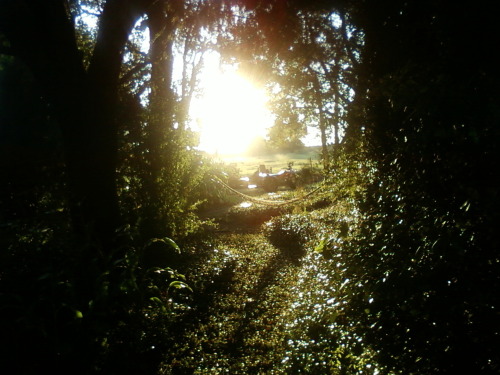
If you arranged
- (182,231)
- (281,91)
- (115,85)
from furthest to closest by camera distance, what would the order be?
(281,91) < (182,231) < (115,85)

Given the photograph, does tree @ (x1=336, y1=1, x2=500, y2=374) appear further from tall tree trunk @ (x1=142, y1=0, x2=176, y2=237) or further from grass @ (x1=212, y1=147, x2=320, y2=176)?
grass @ (x1=212, y1=147, x2=320, y2=176)

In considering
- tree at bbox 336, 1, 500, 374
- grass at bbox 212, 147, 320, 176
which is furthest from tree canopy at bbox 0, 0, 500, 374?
grass at bbox 212, 147, 320, 176

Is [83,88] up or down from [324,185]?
up

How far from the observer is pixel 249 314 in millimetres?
5898

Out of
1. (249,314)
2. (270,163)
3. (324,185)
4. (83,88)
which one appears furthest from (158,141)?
(270,163)

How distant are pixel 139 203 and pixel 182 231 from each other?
4.62 feet

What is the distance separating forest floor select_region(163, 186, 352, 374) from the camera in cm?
433

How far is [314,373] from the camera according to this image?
373 centimetres

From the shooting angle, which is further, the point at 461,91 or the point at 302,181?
the point at 302,181

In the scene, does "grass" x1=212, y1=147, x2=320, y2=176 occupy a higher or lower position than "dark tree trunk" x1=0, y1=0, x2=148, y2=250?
lower

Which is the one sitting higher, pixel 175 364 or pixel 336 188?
pixel 336 188

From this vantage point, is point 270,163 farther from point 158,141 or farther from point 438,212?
point 438,212

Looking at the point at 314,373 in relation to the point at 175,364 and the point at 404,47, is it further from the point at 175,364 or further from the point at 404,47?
the point at 404,47

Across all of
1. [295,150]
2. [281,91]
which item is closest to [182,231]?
[281,91]
